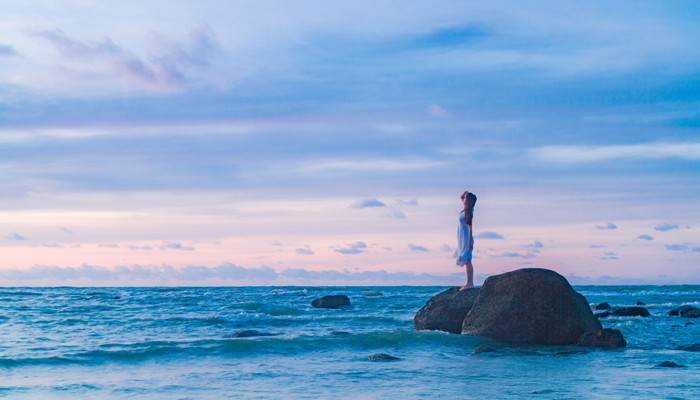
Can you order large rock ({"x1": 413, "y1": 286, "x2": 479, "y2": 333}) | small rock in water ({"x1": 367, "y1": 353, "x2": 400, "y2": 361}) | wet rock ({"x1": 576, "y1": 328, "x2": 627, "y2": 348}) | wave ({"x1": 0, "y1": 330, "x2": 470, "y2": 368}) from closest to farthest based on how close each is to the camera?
1. small rock in water ({"x1": 367, "y1": 353, "x2": 400, "y2": 361})
2. wave ({"x1": 0, "y1": 330, "x2": 470, "y2": 368})
3. wet rock ({"x1": 576, "y1": 328, "x2": 627, "y2": 348})
4. large rock ({"x1": 413, "y1": 286, "x2": 479, "y2": 333})

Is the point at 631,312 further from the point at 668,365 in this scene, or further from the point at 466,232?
the point at 668,365

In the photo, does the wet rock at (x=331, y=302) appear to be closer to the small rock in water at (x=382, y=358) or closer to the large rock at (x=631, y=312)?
the large rock at (x=631, y=312)

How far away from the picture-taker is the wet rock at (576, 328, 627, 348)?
11625 millimetres

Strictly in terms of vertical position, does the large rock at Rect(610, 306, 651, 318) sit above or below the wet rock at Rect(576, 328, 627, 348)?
below

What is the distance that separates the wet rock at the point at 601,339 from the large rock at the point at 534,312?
21 cm

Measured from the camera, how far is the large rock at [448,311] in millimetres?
13836

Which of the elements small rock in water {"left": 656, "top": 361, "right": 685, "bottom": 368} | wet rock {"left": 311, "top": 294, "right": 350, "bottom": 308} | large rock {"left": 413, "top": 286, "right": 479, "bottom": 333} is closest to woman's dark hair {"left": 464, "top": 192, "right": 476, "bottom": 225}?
large rock {"left": 413, "top": 286, "right": 479, "bottom": 333}

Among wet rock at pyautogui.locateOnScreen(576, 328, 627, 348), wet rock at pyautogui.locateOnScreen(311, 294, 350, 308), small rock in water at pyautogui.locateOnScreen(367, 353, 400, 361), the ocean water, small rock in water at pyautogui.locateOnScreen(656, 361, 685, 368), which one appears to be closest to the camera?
the ocean water

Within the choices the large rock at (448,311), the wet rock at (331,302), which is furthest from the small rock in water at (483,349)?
the wet rock at (331,302)

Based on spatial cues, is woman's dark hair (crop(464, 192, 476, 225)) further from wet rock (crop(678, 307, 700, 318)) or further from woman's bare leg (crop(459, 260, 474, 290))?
wet rock (crop(678, 307, 700, 318))

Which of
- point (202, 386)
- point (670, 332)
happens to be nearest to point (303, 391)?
point (202, 386)

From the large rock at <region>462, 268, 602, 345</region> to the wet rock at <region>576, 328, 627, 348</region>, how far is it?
0.70ft

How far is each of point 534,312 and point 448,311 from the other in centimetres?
233

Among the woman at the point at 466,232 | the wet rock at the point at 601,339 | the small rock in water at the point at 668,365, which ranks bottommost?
the small rock in water at the point at 668,365
